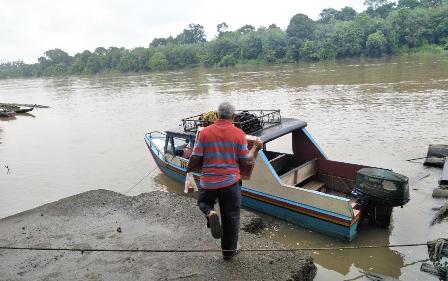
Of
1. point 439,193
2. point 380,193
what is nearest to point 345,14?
point 439,193

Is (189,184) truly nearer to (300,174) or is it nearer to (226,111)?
(226,111)

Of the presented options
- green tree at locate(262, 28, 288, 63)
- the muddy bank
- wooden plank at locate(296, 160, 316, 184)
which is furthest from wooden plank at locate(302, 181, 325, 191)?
green tree at locate(262, 28, 288, 63)

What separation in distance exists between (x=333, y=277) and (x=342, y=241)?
1041 millimetres

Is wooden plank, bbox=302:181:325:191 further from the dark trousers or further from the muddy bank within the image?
the dark trousers

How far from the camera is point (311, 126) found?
57.1 ft

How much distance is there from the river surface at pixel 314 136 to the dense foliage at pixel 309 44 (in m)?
33.1

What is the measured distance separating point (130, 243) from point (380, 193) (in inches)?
178

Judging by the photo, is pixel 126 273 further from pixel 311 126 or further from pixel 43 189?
pixel 311 126

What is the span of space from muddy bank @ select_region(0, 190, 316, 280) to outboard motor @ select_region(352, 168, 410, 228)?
75.3 inches

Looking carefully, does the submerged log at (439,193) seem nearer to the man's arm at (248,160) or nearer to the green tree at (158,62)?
the man's arm at (248,160)

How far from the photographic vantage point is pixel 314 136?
1560cm

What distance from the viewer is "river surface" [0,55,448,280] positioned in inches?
290

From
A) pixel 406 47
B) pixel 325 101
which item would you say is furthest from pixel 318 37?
pixel 325 101

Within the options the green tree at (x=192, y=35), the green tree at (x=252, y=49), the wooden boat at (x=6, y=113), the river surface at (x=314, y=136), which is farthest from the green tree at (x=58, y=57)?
the river surface at (x=314, y=136)
